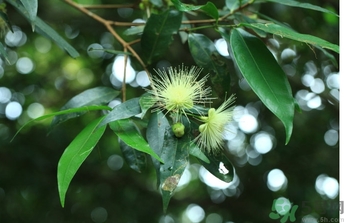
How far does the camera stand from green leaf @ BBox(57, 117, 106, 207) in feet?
2.28

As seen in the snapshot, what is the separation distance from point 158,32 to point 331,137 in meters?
1.32

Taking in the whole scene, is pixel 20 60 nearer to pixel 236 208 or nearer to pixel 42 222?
pixel 42 222

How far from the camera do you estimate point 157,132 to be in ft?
2.48

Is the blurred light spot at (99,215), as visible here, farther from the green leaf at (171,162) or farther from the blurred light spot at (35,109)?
the green leaf at (171,162)

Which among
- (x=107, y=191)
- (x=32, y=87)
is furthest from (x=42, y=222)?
(x=32, y=87)

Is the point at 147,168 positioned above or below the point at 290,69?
below

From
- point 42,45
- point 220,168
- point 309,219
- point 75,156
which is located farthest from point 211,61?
point 42,45

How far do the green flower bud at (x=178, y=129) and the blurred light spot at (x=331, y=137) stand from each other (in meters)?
1.43

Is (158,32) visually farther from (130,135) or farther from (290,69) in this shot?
(290,69)

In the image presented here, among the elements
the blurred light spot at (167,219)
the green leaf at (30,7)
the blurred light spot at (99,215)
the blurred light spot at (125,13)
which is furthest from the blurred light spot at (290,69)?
the green leaf at (30,7)

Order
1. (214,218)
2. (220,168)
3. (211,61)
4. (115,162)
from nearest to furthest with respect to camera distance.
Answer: (220,168) < (211,61) < (214,218) < (115,162)

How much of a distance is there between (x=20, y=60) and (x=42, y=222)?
2.47 ft

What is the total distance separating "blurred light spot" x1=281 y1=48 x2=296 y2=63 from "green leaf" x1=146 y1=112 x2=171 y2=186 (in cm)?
118

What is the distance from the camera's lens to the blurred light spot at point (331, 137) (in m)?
2.04
